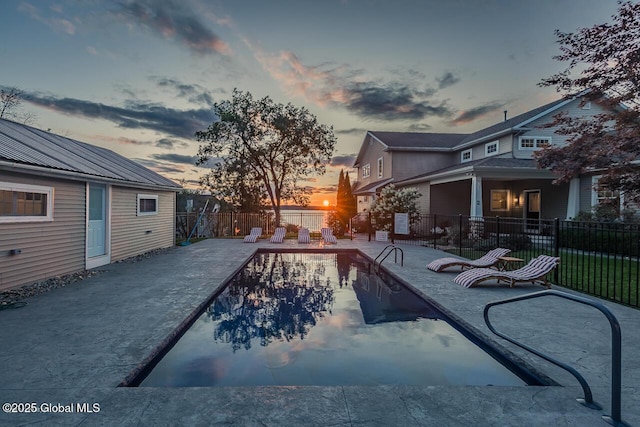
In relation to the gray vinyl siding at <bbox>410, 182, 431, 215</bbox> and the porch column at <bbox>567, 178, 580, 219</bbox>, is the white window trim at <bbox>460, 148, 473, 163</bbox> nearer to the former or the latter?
the gray vinyl siding at <bbox>410, 182, 431, 215</bbox>

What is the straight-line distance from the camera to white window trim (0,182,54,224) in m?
6.86

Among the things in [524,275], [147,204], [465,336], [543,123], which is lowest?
[465,336]

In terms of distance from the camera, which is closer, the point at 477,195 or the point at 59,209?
the point at 59,209

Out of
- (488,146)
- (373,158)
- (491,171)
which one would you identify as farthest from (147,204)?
(488,146)

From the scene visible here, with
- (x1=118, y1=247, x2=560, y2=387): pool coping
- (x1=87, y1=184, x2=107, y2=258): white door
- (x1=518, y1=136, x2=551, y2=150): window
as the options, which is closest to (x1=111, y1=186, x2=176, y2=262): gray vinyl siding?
(x1=87, y1=184, x2=107, y2=258): white door

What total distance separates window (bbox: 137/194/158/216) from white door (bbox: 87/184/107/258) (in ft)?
6.59

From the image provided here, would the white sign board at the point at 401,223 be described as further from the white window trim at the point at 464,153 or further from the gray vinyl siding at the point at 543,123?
the white window trim at the point at 464,153

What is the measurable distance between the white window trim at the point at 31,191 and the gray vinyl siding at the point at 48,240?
9cm

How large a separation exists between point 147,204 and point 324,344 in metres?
10.9

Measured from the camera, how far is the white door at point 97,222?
9758 millimetres

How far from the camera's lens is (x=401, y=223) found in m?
17.0

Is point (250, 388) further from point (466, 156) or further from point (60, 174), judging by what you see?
point (466, 156)

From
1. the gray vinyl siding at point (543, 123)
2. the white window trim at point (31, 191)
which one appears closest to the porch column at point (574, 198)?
the gray vinyl siding at point (543, 123)

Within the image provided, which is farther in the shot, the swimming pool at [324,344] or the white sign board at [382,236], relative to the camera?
the white sign board at [382,236]
